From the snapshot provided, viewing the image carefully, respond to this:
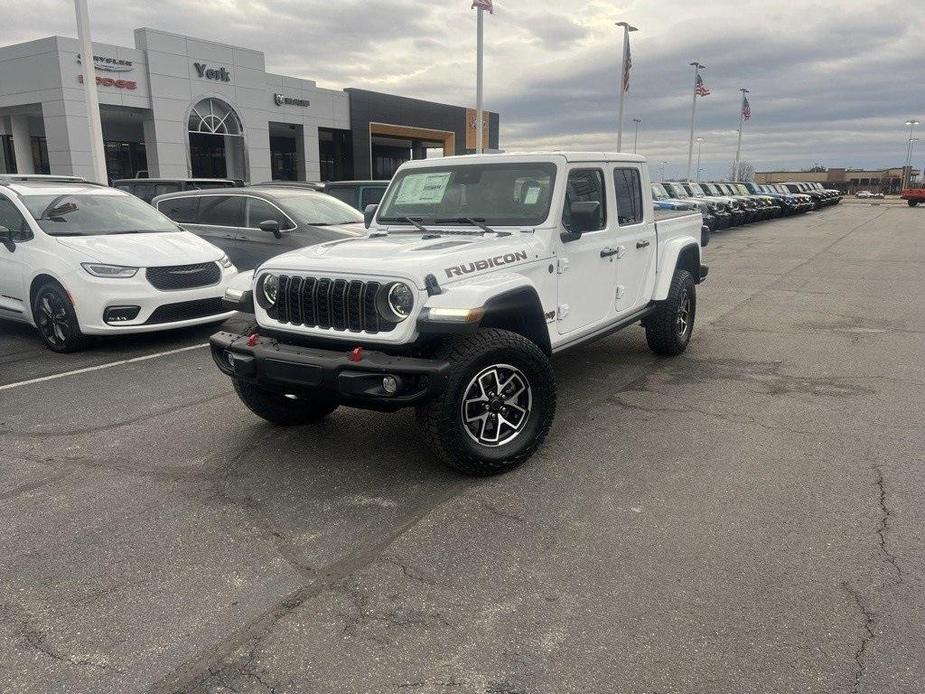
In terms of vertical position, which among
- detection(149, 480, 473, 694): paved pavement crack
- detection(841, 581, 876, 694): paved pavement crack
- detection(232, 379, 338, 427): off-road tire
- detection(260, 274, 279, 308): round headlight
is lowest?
detection(149, 480, 473, 694): paved pavement crack

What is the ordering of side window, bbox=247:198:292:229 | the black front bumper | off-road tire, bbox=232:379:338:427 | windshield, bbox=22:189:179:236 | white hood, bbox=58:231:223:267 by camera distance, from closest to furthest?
the black front bumper, off-road tire, bbox=232:379:338:427, white hood, bbox=58:231:223:267, windshield, bbox=22:189:179:236, side window, bbox=247:198:292:229

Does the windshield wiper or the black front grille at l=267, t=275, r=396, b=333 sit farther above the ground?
the windshield wiper

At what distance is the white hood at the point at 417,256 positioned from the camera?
3900 mm

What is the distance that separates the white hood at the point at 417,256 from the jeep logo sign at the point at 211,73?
26172 millimetres

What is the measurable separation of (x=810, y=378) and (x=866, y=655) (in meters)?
4.08

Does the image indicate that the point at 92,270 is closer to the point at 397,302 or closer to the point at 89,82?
the point at 397,302

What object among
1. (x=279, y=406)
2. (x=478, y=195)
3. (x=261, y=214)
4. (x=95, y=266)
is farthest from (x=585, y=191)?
(x=261, y=214)

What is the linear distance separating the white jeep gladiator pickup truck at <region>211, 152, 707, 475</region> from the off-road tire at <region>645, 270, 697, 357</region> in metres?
0.90

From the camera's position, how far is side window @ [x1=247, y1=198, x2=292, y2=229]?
9.79 meters

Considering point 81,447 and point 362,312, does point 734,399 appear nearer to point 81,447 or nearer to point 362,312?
point 362,312

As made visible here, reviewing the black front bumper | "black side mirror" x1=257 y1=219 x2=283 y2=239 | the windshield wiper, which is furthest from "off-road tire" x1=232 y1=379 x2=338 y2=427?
"black side mirror" x1=257 y1=219 x2=283 y2=239

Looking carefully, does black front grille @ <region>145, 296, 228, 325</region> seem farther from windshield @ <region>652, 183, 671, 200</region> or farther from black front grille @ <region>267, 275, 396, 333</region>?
windshield @ <region>652, 183, 671, 200</region>

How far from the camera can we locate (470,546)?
3369 millimetres

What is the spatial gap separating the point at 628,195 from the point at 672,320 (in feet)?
4.45
